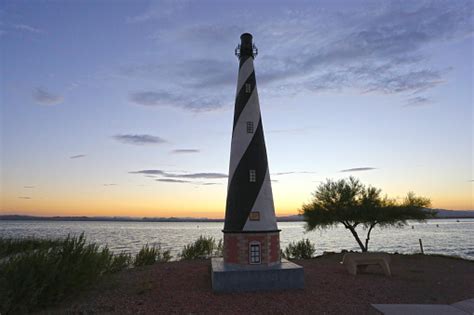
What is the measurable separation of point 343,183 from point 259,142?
12.2 m

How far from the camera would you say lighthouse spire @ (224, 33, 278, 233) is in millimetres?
13484

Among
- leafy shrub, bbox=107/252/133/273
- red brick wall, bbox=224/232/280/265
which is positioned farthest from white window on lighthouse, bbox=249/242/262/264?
leafy shrub, bbox=107/252/133/273

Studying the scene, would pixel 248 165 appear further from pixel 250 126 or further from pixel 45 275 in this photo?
pixel 45 275

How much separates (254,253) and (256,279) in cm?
121

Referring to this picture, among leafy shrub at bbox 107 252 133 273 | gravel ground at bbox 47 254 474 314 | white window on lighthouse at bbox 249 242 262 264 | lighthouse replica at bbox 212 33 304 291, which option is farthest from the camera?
leafy shrub at bbox 107 252 133 273

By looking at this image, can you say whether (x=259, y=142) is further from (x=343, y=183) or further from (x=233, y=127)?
(x=343, y=183)

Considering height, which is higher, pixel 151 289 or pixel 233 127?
pixel 233 127

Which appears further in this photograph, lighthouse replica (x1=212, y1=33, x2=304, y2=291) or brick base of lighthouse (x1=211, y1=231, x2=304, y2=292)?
lighthouse replica (x1=212, y1=33, x2=304, y2=291)

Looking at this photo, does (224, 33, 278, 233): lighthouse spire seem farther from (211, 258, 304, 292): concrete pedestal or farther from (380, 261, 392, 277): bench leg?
(380, 261, 392, 277): bench leg

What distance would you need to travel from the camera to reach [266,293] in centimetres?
1179

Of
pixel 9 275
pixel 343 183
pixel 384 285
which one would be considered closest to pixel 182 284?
pixel 9 275

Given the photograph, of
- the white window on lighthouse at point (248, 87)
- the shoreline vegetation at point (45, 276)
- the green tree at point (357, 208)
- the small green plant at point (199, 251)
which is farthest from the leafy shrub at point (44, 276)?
the green tree at point (357, 208)

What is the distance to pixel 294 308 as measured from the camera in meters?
9.98

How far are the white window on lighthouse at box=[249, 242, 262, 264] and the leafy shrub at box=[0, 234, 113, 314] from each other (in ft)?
19.0
